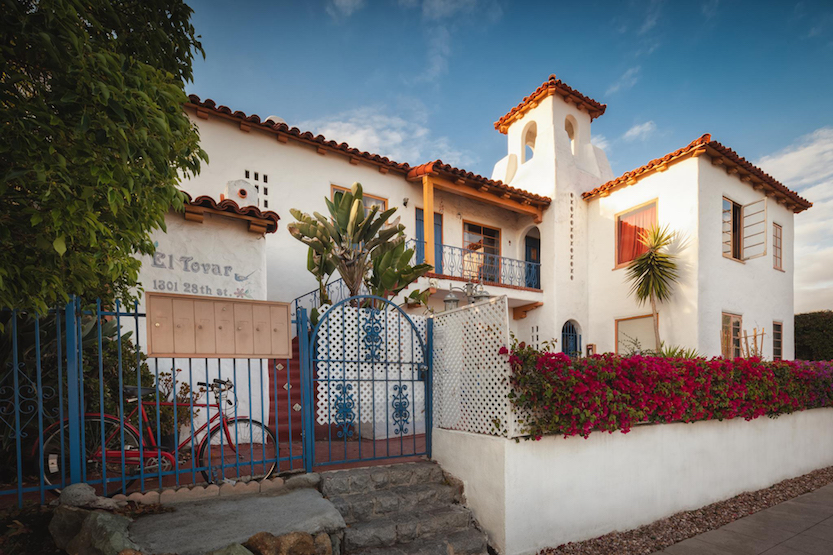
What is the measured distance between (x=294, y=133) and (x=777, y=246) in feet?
47.6

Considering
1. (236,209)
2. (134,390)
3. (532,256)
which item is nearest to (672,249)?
(532,256)

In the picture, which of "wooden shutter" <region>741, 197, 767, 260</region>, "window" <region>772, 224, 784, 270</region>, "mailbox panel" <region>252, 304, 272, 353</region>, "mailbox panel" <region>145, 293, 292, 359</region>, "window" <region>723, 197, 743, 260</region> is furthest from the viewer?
"window" <region>772, 224, 784, 270</region>

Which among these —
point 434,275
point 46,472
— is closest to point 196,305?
point 46,472

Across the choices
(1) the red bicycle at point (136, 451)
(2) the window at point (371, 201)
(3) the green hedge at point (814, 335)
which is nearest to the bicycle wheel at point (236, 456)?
(1) the red bicycle at point (136, 451)

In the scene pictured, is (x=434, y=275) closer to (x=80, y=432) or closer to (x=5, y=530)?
(x=80, y=432)

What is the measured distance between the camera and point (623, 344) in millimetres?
12297

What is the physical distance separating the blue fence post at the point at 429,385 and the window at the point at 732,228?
32.5ft

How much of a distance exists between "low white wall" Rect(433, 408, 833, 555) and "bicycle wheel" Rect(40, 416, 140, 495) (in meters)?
3.25

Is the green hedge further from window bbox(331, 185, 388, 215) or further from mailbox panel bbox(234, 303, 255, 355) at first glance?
mailbox panel bbox(234, 303, 255, 355)

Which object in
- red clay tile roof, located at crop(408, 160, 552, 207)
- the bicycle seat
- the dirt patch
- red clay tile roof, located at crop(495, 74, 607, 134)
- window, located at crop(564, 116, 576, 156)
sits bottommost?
the dirt patch

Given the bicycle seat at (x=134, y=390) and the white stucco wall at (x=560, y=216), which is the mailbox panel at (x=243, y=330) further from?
the white stucco wall at (x=560, y=216)

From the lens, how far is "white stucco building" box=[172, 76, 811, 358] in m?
9.81

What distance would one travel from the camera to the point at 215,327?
440 cm

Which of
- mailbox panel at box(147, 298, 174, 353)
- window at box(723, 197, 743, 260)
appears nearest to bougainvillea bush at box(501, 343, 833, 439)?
mailbox panel at box(147, 298, 174, 353)
